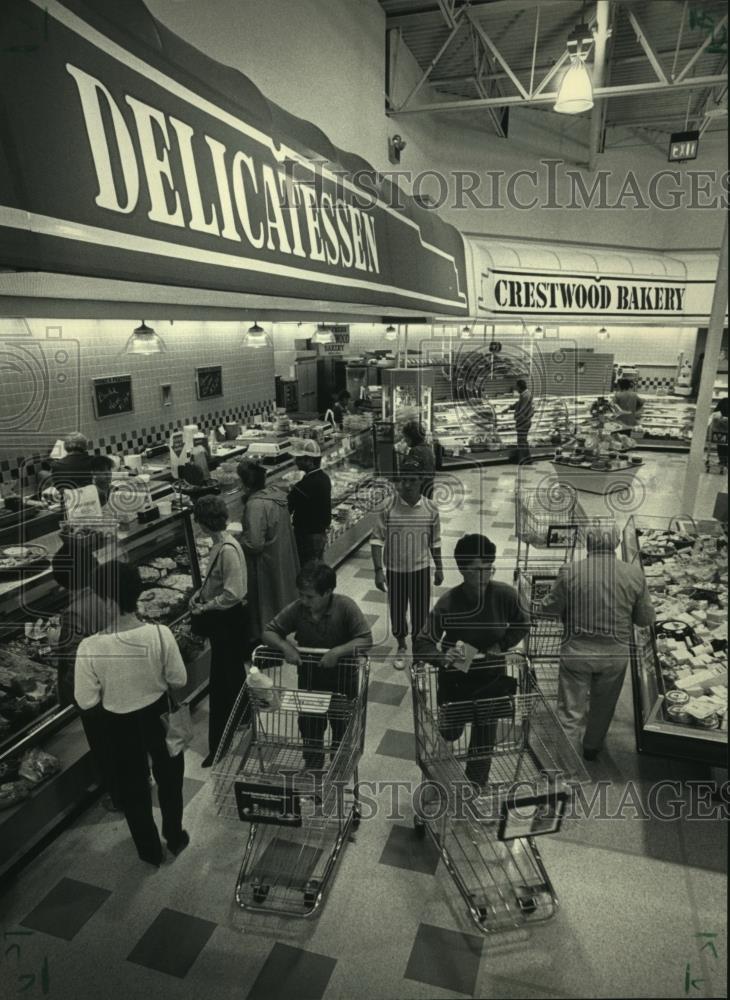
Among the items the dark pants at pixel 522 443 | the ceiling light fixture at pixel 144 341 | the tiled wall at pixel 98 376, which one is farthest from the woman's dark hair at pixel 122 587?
the dark pants at pixel 522 443

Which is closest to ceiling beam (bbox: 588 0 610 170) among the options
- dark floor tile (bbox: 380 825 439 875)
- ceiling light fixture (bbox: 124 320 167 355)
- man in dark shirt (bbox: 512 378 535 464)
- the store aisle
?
man in dark shirt (bbox: 512 378 535 464)

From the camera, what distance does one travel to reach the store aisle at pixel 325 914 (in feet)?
8.66

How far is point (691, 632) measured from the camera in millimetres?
3967

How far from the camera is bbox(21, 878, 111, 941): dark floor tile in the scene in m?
2.94

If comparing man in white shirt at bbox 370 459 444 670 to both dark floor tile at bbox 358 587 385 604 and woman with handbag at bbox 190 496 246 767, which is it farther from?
woman with handbag at bbox 190 496 246 767

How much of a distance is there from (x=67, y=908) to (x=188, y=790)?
90 cm

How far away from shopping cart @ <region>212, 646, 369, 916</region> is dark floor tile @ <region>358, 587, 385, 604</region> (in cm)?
285

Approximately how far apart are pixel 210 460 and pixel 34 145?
18.5 ft

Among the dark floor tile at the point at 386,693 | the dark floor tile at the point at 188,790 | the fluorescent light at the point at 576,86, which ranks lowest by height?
the dark floor tile at the point at 188,790

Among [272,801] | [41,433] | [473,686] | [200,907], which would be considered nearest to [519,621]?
[473,686]

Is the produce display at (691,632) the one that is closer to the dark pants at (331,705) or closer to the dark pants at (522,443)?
the dark pants at (331,705)

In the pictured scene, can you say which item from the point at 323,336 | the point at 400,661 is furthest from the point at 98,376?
the point at 400,661

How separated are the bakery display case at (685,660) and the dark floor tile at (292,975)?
199cm

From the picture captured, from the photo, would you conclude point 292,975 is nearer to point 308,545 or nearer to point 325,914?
point 325,914
